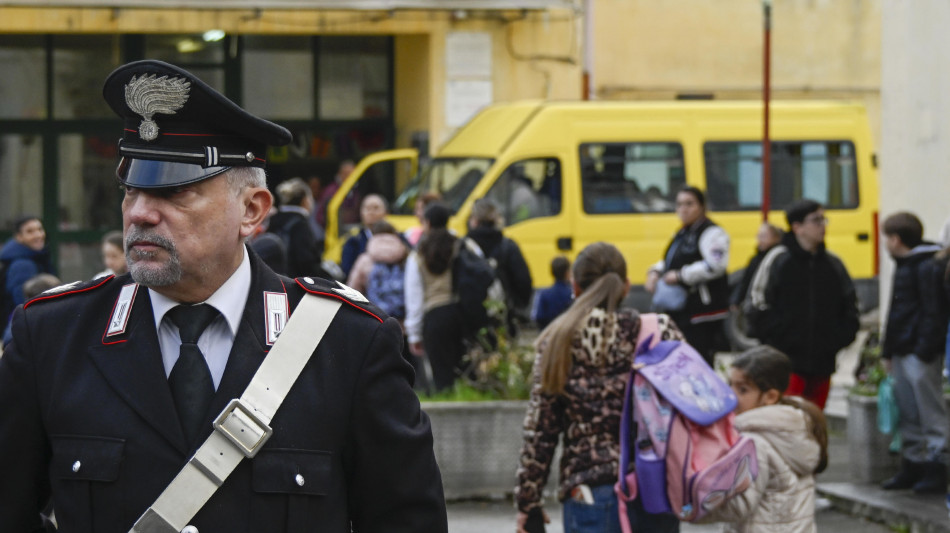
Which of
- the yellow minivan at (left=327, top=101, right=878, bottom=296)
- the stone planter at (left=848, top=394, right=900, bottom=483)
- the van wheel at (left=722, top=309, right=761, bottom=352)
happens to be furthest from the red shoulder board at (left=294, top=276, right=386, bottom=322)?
the van wheel at (left=722, top=309, right=761, bottom=352)

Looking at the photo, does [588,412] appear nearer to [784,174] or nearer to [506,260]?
[506,260]

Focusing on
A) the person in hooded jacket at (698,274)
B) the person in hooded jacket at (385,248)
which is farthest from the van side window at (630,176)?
the person in hooded jacket at (698,274)

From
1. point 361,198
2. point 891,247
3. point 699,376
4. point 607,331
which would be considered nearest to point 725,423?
point 699,376

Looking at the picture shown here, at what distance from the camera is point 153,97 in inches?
105

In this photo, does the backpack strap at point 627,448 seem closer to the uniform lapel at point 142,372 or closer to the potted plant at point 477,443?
the uniform lapel at point 142,372

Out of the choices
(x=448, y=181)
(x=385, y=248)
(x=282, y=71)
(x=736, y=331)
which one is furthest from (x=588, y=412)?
(x=282, y=71)

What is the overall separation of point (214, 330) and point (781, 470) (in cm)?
339

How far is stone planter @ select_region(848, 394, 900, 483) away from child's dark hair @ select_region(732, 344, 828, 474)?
104 inches

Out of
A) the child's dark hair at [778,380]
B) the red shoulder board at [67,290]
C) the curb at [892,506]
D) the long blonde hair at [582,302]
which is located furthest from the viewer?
the curb at [892,506]

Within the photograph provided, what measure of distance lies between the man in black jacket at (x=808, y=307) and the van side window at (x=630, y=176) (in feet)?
23.1

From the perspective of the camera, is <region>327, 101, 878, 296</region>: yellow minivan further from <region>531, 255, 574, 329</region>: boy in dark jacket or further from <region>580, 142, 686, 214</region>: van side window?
<region>531, 255, 574, 329</region>: boy in dark jacket

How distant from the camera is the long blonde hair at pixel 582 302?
5234mm

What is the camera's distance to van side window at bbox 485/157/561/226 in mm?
15539

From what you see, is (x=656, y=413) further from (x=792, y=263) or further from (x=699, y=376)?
(x=792, y=263)
